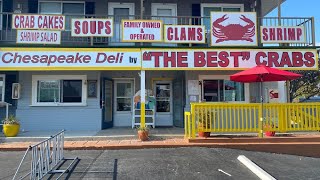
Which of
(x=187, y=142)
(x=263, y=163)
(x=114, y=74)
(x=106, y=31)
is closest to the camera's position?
(x=263, y=163)

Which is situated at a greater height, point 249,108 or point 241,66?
point 241,66

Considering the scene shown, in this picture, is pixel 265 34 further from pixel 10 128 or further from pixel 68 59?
pixel 10 128

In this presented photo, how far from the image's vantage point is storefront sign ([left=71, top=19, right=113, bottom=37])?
11.2 meters

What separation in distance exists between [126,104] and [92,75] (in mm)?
2299

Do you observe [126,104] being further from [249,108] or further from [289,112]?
[289,112]

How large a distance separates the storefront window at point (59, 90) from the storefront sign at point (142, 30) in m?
3.42

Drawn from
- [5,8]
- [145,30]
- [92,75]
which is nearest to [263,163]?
[145,30]

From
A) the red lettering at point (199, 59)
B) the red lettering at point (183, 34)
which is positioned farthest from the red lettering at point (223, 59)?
the red lettering at point (183, 34)

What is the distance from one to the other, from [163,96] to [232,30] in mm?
4858

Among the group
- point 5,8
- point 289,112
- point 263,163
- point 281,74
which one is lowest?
point 263,163

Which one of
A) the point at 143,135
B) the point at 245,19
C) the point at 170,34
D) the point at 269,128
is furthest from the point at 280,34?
the point at 143,135

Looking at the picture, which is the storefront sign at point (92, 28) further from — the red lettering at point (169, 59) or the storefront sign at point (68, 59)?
the red lettering at point (169, 59)

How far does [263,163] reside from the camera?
8.05 metres

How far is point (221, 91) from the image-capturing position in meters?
13.7
